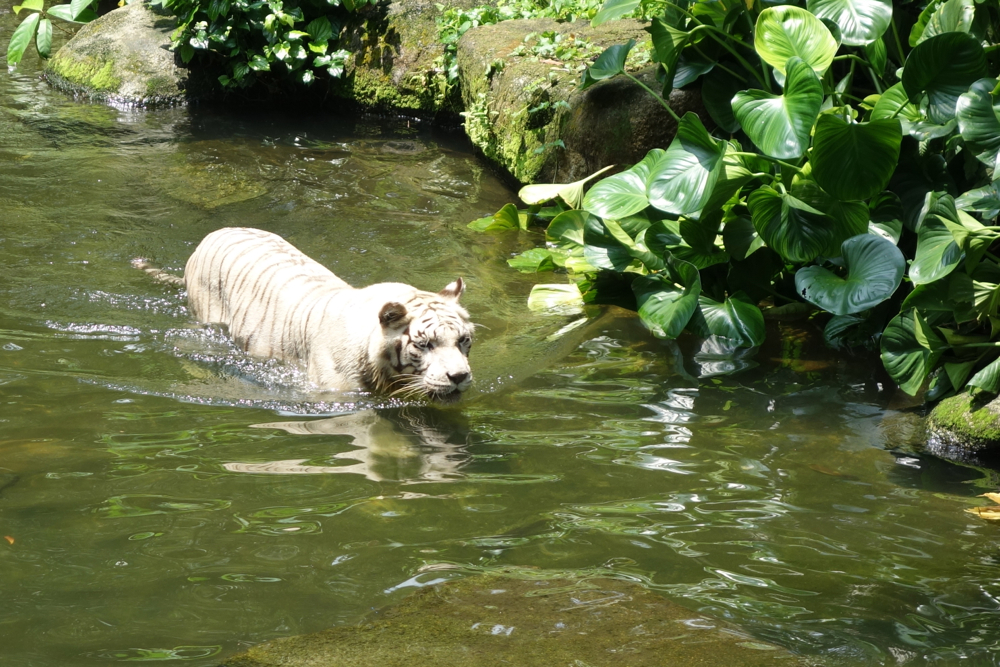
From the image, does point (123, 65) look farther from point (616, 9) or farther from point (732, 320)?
point (732, 320)

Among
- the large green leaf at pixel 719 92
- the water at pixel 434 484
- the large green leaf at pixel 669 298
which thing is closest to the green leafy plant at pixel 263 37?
the water at pixel 434 484

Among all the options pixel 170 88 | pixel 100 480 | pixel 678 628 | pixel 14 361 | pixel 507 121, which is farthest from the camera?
pixel 170 88

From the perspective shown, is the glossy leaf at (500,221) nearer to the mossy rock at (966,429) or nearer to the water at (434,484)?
the water at (434,484)

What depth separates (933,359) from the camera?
14.5ft

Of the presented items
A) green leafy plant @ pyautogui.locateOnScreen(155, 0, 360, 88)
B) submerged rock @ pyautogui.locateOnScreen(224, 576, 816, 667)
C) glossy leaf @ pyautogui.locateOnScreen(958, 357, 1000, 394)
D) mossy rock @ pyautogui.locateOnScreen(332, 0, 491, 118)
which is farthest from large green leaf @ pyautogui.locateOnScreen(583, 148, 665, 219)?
green leafy plant @ pyautogui.locateOnScreen(155, 0, 360, 88)

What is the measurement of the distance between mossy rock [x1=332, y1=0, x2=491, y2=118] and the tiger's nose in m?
5.84

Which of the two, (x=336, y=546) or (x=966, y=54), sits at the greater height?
(x=966, y=54)

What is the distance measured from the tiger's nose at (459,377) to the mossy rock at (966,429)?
82.6 inches

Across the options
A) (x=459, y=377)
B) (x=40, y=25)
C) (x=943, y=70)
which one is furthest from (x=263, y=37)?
(x=40, y=25)

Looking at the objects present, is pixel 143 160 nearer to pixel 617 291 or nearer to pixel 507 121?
pixel 507 121

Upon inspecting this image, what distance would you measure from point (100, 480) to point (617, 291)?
340 cm

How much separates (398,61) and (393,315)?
6306 mm

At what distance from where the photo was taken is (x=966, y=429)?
13.4 ft

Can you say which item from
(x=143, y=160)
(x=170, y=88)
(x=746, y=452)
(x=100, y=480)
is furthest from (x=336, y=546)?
(x=170, y=88)
